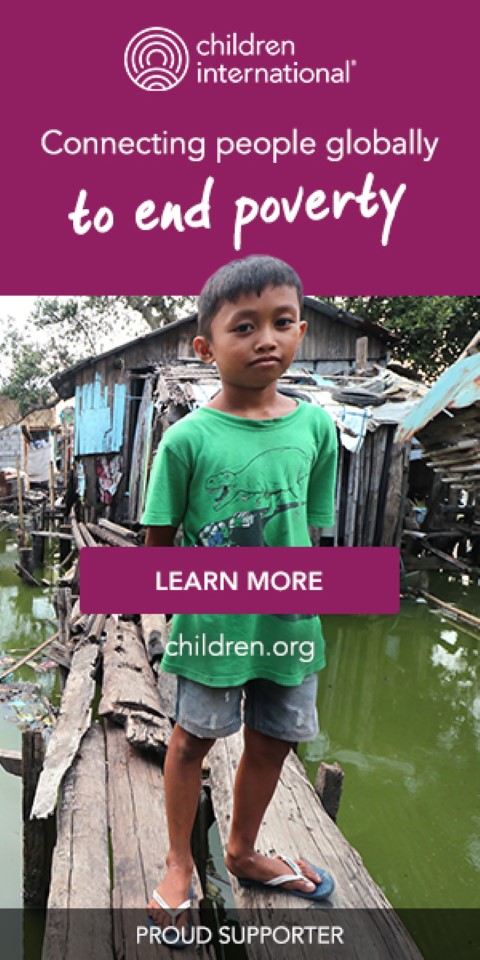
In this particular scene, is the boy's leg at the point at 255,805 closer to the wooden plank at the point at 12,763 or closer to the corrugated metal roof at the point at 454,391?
the wooden plank at the point at 12,763

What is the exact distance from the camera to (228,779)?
2307mm

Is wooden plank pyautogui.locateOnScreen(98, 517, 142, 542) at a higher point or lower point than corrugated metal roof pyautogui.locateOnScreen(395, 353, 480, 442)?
lower

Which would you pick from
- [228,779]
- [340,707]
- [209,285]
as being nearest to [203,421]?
[209,285]

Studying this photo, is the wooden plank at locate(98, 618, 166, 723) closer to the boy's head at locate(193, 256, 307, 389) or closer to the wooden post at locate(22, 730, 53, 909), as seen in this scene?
the wooden post at locate(22, 730, 53, 909)

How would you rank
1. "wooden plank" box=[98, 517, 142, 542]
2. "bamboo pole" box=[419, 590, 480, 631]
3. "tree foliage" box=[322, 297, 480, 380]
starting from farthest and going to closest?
"tree foliage" box=[322, 297, 480, 380]
"wooden plank" box=[98, 517, 142, 542]
"bamboo pole" box=[419, 590, 480, 631]

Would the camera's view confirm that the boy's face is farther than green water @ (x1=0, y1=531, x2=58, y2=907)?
No

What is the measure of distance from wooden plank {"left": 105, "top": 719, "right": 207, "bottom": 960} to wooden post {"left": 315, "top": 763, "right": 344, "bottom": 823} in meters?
0.72

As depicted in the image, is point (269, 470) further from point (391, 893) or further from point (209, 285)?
point (391, 893)

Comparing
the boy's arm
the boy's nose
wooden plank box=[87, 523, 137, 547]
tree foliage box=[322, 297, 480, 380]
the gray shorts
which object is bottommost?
wooden plank box=[87, 523, 137, 547]

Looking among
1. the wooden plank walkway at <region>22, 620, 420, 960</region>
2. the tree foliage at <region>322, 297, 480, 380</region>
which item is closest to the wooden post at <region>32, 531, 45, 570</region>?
the wooden plank walkway at <region>22, 620, 420, 960</region>

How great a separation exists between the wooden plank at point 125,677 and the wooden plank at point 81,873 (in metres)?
0.32

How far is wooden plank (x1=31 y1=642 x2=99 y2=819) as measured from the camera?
7.25 feet

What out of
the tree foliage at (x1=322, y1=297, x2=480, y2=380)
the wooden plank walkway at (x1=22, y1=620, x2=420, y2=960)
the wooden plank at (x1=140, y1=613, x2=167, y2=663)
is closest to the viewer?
the wooden plank walkway at (x1=22, y1=620, x2=420, y2=960)

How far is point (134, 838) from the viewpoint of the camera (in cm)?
192
